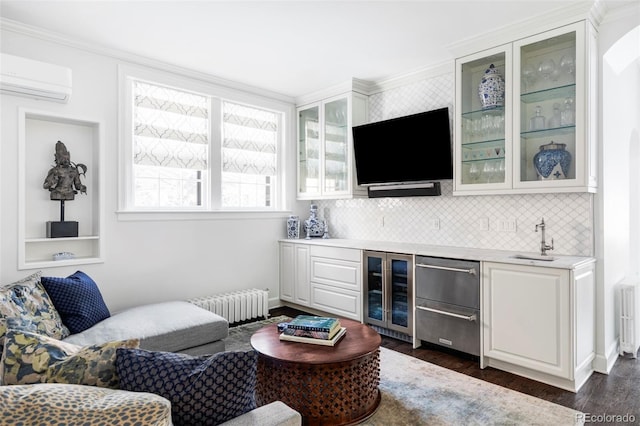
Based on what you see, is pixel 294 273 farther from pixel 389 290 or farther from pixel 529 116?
pixel 529 116

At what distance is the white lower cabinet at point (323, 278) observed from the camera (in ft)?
13.2

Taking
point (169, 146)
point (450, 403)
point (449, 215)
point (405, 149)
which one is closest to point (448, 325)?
point (450, 403)

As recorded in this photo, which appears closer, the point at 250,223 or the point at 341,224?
the point at 250,223

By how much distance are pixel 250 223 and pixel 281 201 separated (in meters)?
0.59

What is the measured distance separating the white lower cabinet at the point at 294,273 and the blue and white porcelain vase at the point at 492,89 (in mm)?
2460

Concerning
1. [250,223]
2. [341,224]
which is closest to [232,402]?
[250,223]

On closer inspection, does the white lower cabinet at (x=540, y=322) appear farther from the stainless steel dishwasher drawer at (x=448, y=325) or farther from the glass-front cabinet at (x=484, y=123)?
the glass-front cabinet at (x=484, y=123)

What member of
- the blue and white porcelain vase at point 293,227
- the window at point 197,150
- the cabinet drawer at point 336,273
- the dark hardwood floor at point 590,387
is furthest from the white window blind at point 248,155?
the dark hardwood floor at point 590,387

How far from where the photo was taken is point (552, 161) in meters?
2.93

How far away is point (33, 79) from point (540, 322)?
4.14 meters

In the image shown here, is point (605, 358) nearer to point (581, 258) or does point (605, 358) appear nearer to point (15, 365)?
point (581, 258)

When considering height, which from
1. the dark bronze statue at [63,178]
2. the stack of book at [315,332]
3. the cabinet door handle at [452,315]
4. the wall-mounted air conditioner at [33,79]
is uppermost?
the wall-mounted air conditioner at [33,79]

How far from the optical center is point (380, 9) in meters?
2.79

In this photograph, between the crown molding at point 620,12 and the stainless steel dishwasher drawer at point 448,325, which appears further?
the stainless steel dishwasher drawer at point 448,325
